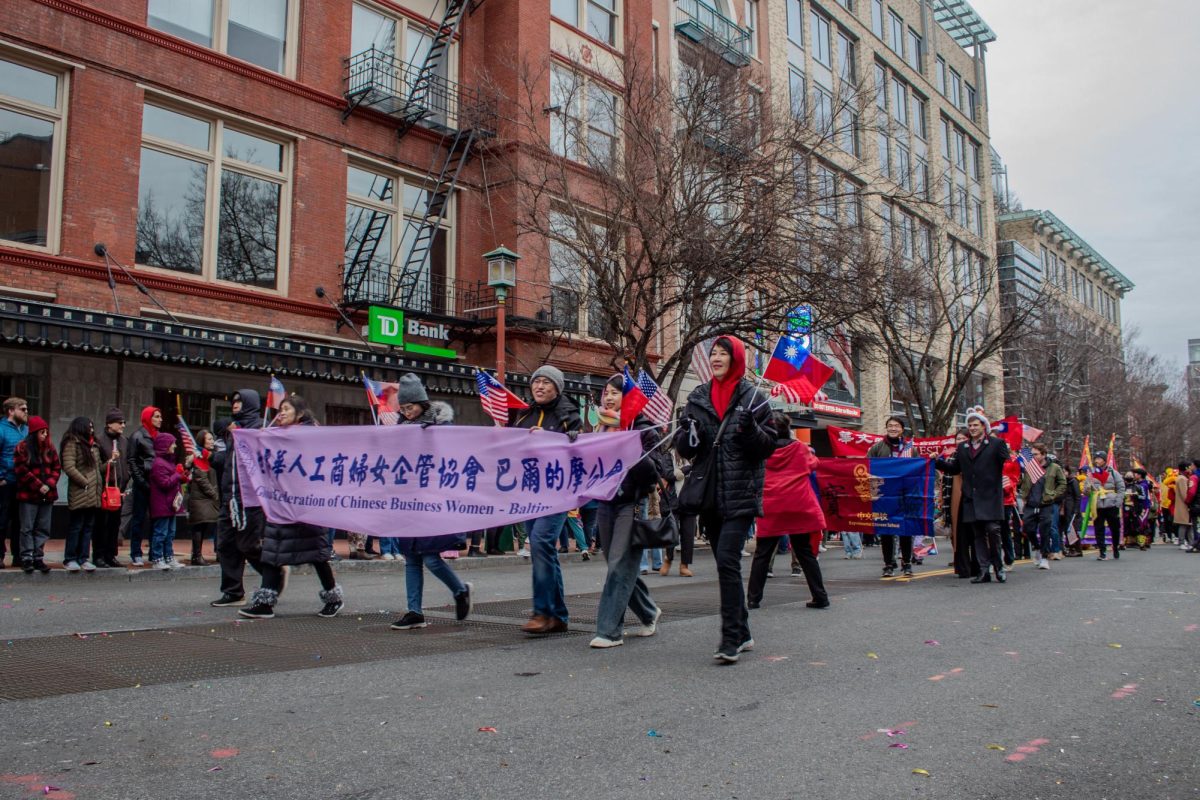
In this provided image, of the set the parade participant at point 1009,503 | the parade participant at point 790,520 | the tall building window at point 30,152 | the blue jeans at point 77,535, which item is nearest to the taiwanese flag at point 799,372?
the parade participant at point 790,520

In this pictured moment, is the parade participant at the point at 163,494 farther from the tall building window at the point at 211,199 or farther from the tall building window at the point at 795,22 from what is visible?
the tall building window at the point at 795,22

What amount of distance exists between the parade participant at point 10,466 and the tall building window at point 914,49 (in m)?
45.7

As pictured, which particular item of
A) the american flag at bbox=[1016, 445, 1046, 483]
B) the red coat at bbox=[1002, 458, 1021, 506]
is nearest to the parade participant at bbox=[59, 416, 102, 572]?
the red coat at bbox=[1002, 458, 1021, 506]

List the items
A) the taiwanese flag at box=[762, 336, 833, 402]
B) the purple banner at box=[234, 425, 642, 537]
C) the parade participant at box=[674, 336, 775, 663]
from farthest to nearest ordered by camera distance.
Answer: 1. the taiwanese flag at box=[762, 336, 833, 402]
2. the purple banner at box=[234, 425, 642, 537]
3. the parade participant at box=[674, 336, 775, 663]

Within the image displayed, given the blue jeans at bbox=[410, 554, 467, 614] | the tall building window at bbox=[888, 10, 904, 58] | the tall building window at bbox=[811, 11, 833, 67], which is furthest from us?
the tall building window at bbox=[888, 10, 904, 58]

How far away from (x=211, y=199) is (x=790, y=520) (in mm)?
14191

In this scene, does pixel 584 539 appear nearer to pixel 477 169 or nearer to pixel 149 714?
pixel 477 169

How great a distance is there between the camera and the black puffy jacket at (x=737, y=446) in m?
6.29

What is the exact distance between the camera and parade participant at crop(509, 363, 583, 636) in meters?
7.34

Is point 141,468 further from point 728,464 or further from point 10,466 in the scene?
point 728,464

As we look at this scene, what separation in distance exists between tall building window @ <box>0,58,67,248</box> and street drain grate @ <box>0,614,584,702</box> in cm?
1160

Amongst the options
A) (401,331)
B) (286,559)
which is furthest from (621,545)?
(401,331)

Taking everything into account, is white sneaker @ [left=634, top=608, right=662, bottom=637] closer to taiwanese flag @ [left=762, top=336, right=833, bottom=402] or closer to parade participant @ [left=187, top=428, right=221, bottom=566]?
taiwanese flag @ [left=762, top=336, right=833, bottom=402]

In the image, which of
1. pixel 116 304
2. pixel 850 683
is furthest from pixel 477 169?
pixel 850 683
